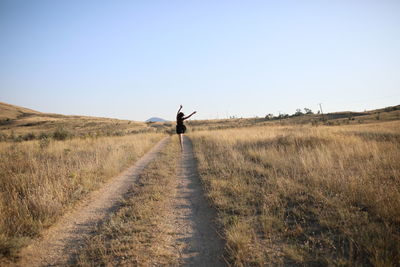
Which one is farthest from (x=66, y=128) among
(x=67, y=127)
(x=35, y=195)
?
(x=35, y=195)

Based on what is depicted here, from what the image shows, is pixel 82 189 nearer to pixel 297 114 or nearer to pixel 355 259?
pixel 355 259

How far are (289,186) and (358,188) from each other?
4.84 ft

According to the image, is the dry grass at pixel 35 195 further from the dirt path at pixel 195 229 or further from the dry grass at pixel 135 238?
the dirt path at pixel 195 229

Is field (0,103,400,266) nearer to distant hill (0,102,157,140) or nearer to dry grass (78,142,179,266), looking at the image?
dry grass (78,142,179,266)

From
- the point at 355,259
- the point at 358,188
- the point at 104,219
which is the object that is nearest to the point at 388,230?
the point at 355,259

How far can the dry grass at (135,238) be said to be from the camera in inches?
106

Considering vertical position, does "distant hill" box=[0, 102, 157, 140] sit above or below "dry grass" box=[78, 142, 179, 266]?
above

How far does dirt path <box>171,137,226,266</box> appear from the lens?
2.73 m

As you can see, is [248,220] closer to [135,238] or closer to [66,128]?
[135,238]

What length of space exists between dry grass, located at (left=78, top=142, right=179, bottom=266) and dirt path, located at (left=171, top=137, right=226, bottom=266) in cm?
20

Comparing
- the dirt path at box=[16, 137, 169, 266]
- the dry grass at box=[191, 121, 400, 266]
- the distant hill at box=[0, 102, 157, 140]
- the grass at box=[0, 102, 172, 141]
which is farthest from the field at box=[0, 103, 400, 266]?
the distant hill at box=[0, 102, 157, 140]

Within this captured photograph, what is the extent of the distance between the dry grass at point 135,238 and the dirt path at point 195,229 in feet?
0.65

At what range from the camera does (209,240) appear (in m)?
3.12

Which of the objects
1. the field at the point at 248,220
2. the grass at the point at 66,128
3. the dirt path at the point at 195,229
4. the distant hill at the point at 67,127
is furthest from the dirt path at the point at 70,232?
the distant hill at the point at 67,127
